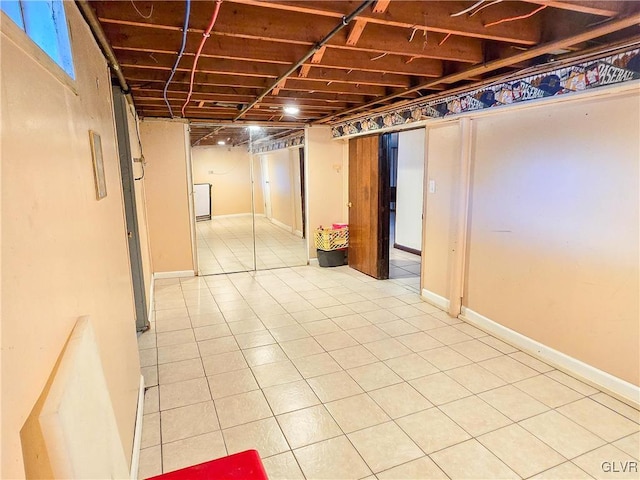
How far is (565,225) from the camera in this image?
2742 mm

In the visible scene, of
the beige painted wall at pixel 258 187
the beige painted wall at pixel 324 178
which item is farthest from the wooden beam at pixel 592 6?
the beige painted wall at pixel 258 187

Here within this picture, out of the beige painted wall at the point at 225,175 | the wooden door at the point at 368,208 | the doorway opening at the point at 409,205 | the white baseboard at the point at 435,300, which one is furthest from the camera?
the beige painted wall at the point at 225,175

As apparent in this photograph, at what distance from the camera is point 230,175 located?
34.5 feet

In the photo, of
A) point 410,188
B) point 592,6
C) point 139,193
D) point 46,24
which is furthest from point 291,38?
point 410,188

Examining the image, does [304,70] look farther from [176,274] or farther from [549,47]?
[176,274]

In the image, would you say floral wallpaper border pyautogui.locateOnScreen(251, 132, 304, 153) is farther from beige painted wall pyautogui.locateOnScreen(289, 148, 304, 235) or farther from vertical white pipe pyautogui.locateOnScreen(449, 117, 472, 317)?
vertical white pipe pyautogui.locateOnScreen(449, 117, 472, 317)

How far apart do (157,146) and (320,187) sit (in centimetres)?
244

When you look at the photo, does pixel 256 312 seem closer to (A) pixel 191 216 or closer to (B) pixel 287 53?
(A) pixel 191 216

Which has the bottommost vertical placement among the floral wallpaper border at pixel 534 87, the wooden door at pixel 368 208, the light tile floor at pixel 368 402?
the light tile floor at pixel 368 402

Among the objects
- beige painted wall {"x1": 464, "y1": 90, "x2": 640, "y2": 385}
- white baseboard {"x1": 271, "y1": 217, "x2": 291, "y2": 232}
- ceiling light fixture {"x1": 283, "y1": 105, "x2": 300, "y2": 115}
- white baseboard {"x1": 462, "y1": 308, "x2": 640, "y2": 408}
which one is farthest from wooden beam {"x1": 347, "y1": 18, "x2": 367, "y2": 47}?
white baseboard {"x1": 271, "y1": 217, "x2": 291, "y2": 232}

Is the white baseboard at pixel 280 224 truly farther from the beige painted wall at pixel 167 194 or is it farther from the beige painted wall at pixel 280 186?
the beige painted wall at pixel 167 194

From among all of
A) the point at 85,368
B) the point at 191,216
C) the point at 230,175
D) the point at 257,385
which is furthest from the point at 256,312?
the point at 230,175

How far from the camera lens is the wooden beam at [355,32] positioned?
6.74ft

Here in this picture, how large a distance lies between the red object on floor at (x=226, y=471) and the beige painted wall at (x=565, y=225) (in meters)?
2.51
